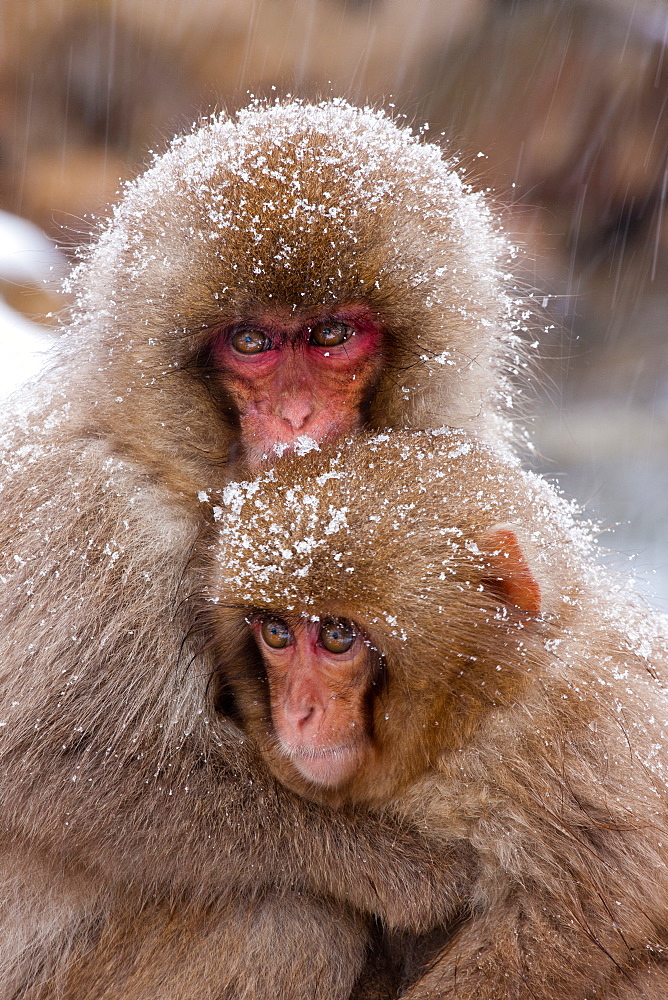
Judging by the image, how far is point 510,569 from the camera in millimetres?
1705

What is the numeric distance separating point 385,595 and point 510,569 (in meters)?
0.24

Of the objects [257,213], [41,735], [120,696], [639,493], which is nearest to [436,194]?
[257,213]

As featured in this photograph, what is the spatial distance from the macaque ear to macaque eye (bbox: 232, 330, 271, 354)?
0.73 meters

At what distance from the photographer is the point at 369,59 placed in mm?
5160

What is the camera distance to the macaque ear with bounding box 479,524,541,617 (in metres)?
1.69

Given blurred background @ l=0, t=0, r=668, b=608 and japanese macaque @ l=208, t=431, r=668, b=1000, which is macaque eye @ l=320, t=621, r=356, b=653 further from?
blurred background @ l=0, t=0, r=668, b=608

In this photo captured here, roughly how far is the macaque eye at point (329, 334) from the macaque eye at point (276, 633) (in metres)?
0.66

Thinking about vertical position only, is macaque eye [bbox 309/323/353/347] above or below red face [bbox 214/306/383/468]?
above

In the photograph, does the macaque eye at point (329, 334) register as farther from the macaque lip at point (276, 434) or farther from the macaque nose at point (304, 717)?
the macaque nose at point (304, 717)

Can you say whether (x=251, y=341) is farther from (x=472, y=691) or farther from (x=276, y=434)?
(x=472, y=691)

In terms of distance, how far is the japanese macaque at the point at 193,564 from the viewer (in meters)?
1.95

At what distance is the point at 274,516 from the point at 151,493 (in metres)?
0.59

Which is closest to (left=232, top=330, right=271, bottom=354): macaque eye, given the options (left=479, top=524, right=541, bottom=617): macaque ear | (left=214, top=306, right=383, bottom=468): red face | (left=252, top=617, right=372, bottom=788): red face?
(left=214, top=306, right=383, bottom=468): red face

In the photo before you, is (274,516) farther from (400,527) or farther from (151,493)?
(151,493)
